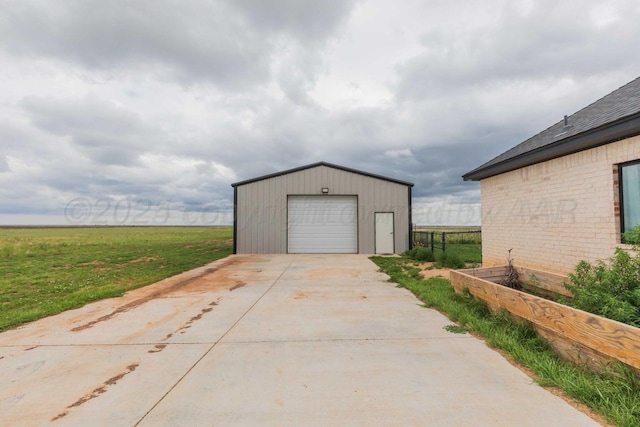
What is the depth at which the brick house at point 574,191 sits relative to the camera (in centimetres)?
446

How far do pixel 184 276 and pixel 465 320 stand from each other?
730cm

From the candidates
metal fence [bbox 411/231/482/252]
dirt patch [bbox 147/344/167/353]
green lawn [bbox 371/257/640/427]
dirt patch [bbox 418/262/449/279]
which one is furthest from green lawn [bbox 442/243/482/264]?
dirt patch [bbox 147/344/167/353]

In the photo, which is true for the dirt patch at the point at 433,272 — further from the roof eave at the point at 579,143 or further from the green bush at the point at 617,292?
the green bush at the point at 617,292

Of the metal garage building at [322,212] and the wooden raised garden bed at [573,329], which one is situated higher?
the metal garage building at [322,212]

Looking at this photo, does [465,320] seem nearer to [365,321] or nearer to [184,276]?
[365,321]

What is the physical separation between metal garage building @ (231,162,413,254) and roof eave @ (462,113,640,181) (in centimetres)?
780

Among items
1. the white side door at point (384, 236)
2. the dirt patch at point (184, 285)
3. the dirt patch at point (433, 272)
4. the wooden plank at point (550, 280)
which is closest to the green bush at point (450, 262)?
the dirt patch at point (433, 272)

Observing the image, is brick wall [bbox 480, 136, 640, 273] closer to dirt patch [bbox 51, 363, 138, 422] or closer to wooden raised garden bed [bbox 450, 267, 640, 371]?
wooden raised garden bed [bbox 450, 267, 640, 371]

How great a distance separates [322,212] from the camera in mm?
15211

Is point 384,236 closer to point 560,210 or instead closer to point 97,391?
point 560,210

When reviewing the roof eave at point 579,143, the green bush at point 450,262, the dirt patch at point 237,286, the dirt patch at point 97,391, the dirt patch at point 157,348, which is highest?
the roof eave at point 579,143

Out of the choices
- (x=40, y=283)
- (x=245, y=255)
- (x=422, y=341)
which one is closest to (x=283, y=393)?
(x=422, y=341)

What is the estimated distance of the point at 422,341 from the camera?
3695mm

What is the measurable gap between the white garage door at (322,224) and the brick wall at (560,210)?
311 inches
